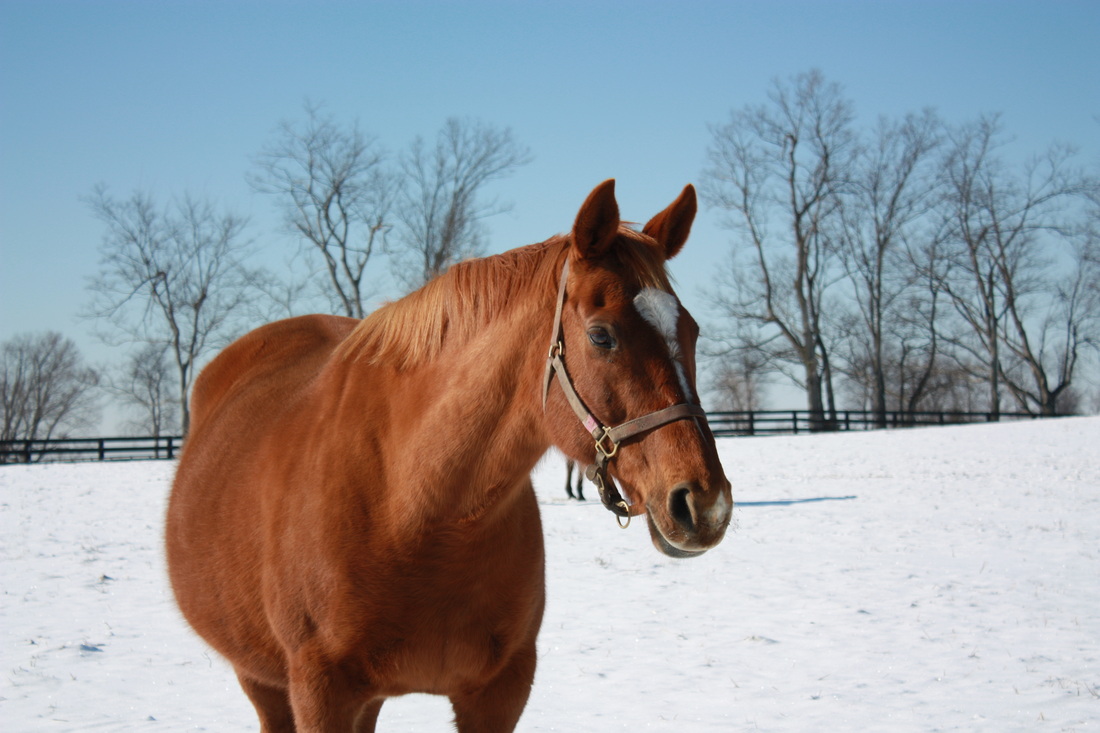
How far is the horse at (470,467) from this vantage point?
2.11m

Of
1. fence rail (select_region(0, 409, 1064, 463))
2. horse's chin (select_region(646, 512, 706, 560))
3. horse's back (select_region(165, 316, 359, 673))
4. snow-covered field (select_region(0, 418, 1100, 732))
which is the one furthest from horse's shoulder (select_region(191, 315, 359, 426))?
fence rail (select_region(0, 409, 1064, 463))

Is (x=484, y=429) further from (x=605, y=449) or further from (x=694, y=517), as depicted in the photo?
(x=694, y=517)

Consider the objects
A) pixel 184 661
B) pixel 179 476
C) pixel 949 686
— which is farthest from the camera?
pixel 184 661

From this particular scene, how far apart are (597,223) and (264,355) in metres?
2.59

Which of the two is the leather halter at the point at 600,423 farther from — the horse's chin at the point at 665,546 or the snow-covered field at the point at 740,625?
the snow-covered field at the point at 740,625

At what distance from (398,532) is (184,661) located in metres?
4.57

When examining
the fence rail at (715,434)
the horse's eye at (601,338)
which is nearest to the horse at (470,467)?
the horse's eye at (601,338)

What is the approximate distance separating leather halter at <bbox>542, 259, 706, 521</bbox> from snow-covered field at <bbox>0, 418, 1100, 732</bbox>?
44.1 inches

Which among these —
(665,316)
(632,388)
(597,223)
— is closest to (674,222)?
(597,223)

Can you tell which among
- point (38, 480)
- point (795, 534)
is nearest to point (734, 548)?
point (795, 534)

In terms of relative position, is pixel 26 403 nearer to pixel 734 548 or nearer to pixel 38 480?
pixel 38 480

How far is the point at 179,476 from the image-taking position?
3.86m

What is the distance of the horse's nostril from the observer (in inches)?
75.5

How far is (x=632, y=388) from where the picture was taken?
6.91 ft
